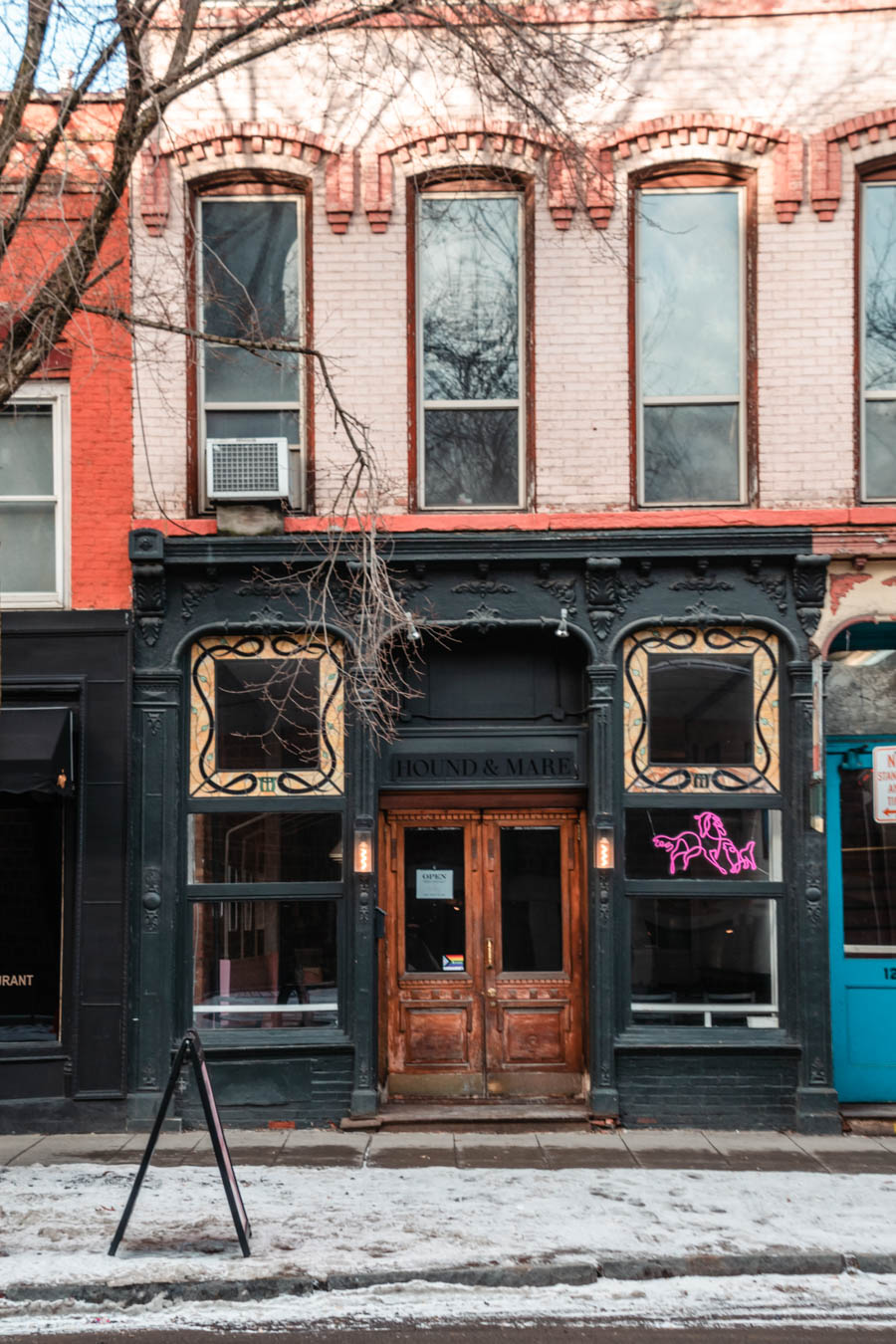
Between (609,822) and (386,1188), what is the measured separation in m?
3.39

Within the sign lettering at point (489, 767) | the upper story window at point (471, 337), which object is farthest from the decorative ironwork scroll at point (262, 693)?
the upper story window at point (471, 337)

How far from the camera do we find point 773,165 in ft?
35.9

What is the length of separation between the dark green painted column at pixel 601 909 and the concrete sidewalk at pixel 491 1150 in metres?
0.45

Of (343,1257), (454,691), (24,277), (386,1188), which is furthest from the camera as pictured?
(454,691)

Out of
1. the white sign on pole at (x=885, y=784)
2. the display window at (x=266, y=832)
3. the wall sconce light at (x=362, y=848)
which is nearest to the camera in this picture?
the white sign on pole at (x=885, y=784)

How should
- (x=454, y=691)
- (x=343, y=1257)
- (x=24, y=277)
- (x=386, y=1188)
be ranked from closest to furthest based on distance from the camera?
(x=343, y=1257)
(x=386, y=1188)
(x=24, y=277)
(x=454, y=691)

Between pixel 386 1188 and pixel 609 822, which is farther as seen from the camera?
pixel 609 822

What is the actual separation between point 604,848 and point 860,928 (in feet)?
7.78

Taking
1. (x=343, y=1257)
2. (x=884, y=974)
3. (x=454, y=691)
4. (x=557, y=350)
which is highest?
(x=557, y=350)

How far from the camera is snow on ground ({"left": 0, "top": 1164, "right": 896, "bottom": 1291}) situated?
7523 mm

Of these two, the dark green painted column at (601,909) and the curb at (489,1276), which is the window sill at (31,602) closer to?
the dark green painted column at (601,909)

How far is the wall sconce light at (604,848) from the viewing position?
1072cm

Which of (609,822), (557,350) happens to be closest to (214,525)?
(557,350)

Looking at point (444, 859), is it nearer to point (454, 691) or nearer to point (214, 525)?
point (454, 691)
